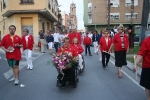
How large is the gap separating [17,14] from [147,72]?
70.1 feet

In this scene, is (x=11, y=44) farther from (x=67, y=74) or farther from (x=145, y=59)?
(x=145, y=59)

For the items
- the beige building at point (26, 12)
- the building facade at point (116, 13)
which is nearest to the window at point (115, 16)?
the building facade at point (116, 13)

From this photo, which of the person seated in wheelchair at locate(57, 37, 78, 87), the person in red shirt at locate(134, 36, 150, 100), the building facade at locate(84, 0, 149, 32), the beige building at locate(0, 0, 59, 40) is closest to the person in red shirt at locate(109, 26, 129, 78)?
the person seated in wheelchair at locate(57, 37, 78, 87)

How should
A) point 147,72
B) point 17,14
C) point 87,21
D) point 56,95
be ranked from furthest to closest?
Answer: point 87,21
point 17,14
point 56,95
point 147,72

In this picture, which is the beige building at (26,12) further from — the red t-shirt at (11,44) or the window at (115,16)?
the window at (115,16)

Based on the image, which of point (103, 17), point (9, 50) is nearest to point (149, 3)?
point (9, 50)

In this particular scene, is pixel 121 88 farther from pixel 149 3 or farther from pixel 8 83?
pixel 149 3

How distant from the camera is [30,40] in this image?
997cm

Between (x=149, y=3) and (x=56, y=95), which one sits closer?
(x=56, y=95)

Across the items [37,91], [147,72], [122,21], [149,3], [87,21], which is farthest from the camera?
[87,21]

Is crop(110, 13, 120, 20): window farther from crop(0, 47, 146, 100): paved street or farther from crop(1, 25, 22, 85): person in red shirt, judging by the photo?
crop(1, 25, 22, 85): person in red shirt

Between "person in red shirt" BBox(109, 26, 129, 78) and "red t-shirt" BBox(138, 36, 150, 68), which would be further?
"person in red shirt" BBox(109, 26, 129, 78)

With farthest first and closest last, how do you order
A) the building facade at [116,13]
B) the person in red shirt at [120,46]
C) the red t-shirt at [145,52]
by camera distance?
1. the building facade at [116,13]
2. the person in red shirt at [120,46]
3. the red t-shirt at [145,52]

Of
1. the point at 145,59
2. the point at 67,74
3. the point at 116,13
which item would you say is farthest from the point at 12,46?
the point at 116,13
